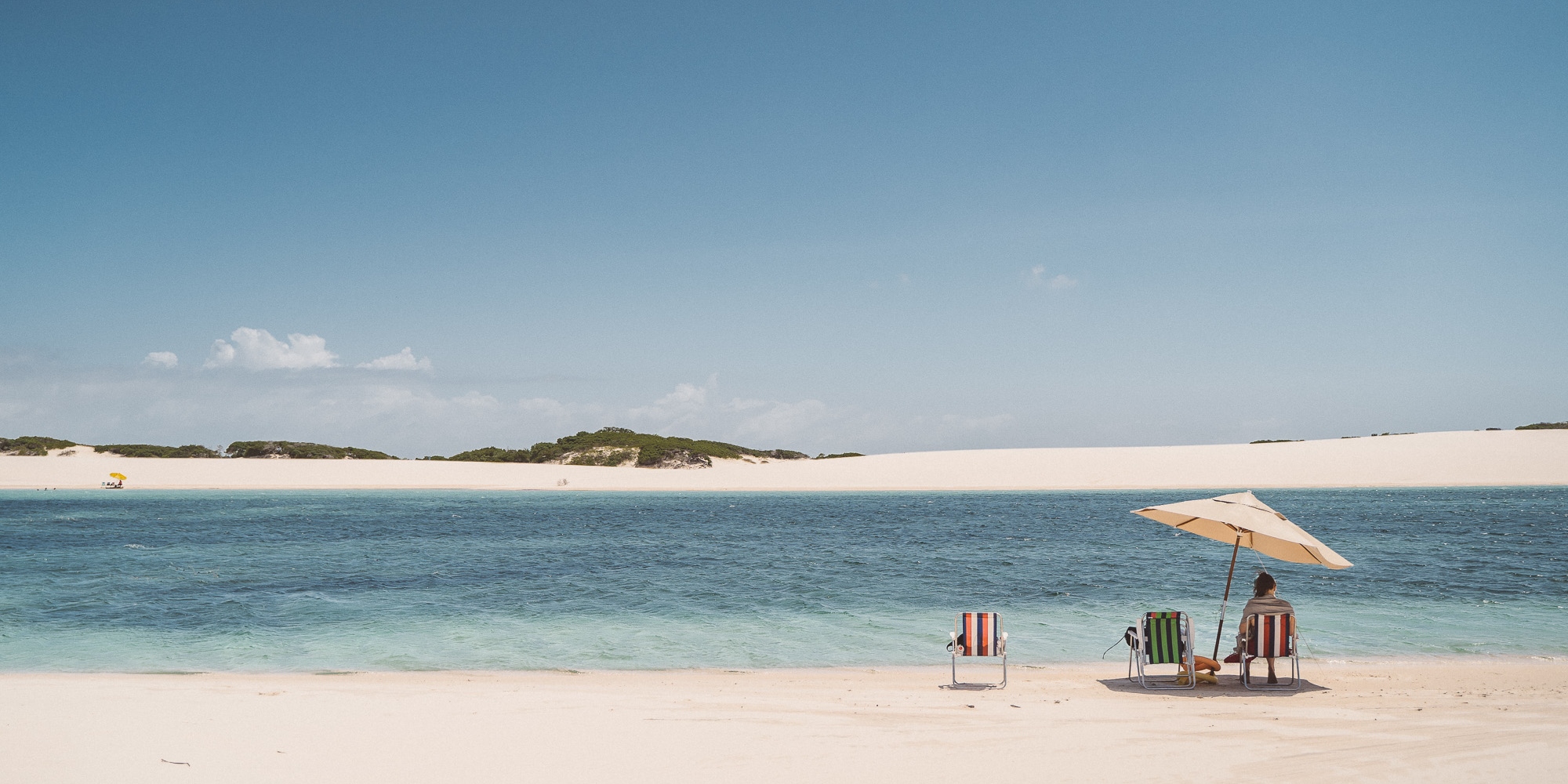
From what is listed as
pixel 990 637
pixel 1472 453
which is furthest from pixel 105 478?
pixel 1472 453

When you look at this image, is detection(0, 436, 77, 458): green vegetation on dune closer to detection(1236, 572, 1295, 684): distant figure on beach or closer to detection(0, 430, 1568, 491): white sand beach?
detection(0, 430, 1568, 491): white sand beach

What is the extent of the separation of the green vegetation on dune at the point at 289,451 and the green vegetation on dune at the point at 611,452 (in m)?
8.23

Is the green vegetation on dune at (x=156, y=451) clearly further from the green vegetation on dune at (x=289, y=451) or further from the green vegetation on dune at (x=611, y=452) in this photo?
the green vegetation on dune at (x=611, y=452)

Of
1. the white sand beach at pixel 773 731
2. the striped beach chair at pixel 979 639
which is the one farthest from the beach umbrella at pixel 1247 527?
the striped beach chair at pixel 979 639

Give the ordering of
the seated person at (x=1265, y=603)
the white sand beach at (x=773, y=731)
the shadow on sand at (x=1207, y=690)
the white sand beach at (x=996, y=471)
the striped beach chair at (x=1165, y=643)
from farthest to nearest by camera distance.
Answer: the white sand beach at (x=996, y=471) < the seated person at (x=1265, y=603) < the striped beach chair at (x=1165, y=643) < the shadow on sand at (x=1207, y=690) < the white sand beach at (x=773, y=731)

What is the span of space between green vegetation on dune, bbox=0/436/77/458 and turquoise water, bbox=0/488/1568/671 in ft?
123

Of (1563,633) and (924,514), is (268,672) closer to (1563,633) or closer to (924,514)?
(1563,633)

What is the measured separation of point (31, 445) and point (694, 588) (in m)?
68.4

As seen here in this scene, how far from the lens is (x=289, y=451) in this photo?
65.7 meters

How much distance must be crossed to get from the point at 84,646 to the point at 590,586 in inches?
295

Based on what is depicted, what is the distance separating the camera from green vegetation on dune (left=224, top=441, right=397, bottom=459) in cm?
6475

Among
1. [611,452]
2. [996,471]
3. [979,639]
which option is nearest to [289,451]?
[611,452]

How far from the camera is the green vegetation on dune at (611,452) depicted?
6925cm

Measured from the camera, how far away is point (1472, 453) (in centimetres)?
5625
